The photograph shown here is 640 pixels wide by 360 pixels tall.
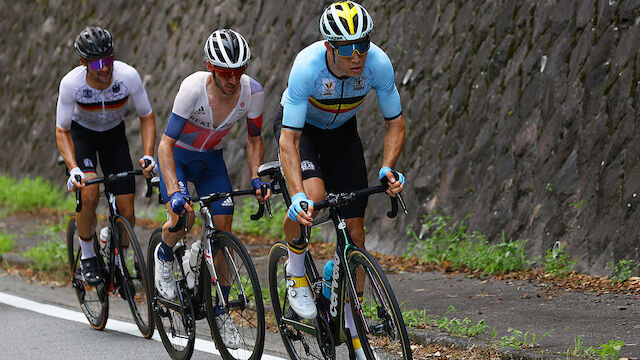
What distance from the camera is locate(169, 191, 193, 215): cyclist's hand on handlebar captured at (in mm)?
5395

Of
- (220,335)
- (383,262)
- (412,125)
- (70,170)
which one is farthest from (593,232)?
(70,170)

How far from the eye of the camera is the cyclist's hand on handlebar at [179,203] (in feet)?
17.7

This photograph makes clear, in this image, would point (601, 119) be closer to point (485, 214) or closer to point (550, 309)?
point (485, 214)

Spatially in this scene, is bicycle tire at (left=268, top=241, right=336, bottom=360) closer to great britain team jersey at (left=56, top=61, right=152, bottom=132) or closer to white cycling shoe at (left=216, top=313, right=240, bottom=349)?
white cycling shoe at (left=216, top=313, right=240, bottom=349)

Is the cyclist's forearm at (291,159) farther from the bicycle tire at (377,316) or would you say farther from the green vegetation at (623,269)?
the green vegetation at (623,269)

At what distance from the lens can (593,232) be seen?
Answer: 24.5ft

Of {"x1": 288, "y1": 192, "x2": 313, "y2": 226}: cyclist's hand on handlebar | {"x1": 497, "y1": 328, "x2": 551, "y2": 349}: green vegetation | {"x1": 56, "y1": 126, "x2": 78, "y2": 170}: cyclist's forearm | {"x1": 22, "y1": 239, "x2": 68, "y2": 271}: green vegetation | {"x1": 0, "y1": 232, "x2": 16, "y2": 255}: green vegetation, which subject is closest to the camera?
{"x1": 288, "y1": 192, "x2": 313, "y2": 226}: cyclist's hand on handlebar

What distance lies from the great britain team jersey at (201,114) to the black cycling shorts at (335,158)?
736 mm

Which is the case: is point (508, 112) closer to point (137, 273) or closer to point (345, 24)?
point (137, 273)

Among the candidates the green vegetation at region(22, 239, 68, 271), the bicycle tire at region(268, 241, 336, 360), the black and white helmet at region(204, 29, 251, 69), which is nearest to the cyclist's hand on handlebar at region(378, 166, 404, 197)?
the bicycle tire at region(268, 241, 336, 360)

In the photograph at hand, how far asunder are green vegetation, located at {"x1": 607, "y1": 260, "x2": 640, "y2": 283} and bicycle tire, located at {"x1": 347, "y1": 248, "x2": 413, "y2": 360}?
324cm

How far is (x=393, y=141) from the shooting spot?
16.4ft

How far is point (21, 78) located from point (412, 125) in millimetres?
12431

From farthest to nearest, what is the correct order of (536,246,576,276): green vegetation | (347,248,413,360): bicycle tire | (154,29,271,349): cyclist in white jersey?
(536,246,576,276): green vegetation < (154,29,271,349): cyclist in white jersey < (347,248,413,360): bicycle tire
